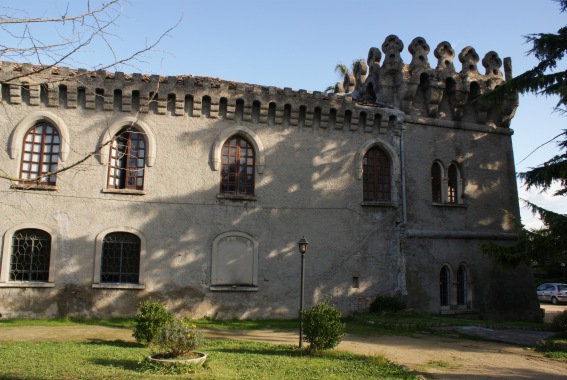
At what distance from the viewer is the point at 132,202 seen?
1670cm

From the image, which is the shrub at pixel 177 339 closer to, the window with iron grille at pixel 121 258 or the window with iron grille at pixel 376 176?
the window with iron grille at pixel 121 258

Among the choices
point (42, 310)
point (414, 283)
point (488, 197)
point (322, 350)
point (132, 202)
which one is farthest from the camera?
point (488, 197)

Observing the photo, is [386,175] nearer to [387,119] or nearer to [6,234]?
[387,119]

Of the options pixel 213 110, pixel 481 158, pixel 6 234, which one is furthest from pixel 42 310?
pixel 481 158

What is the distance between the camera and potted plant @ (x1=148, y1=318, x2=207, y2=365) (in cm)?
904

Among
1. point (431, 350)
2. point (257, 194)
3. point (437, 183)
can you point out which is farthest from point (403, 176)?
point (431, 350)

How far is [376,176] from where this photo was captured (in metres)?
19.5

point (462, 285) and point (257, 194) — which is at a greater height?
point (257, 194)

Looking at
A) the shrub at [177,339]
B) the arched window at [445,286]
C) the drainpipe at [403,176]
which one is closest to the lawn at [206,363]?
the shrub at [177,339]

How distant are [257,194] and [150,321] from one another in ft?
24.4

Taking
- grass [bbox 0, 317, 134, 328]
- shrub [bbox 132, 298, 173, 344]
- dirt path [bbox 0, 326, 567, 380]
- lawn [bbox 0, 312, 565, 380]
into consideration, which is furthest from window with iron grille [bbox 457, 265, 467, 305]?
shrub [bbox 132, 298, 173, 344]

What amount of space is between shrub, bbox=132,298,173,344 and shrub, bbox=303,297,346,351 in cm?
314

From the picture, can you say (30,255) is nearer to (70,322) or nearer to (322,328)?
(70,322)

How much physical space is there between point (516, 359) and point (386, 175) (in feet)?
31.3
